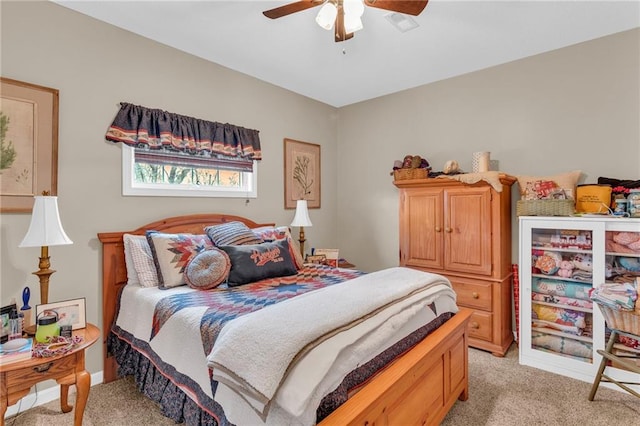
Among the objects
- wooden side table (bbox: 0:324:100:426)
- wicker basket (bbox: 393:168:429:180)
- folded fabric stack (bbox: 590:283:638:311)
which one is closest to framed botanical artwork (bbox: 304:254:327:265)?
wicker basket (bbox: 393:168:429:180)

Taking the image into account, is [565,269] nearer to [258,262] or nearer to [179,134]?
[258,262]

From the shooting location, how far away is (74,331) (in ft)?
6.36

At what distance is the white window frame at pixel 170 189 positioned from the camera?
258cm

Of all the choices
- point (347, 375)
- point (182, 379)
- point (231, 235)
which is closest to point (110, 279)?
point (231, 235)

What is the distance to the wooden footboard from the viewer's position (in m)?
1.27

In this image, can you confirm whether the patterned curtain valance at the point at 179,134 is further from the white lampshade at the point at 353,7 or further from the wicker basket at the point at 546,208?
the wicker basket at the point at 546,208

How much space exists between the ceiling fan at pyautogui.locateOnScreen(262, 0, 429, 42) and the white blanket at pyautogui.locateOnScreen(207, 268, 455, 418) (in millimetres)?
1569

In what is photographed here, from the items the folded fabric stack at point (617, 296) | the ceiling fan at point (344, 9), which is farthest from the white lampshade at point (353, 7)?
the folded fabric stack at point (617, 296)

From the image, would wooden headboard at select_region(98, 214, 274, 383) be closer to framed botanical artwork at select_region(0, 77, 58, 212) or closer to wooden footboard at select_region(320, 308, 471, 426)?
framed botanical artwork at select_region(0, 77, 58, 212)

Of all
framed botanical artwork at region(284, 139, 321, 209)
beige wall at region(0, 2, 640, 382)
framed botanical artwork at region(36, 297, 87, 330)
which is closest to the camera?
framed botanical artwork at region(36, 297, 87, 330)

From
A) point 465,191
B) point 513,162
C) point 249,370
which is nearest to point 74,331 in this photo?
point 249,370

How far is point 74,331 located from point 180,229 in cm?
107

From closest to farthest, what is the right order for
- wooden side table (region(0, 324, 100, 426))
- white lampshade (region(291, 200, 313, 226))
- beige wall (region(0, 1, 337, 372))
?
1. wooden side table (region(0, 324, 100, 426))
2. beige wall (region(0, 1, 337, 372))
3. white lampshade (region(291, 200, 313, 226))

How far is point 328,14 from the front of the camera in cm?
190
